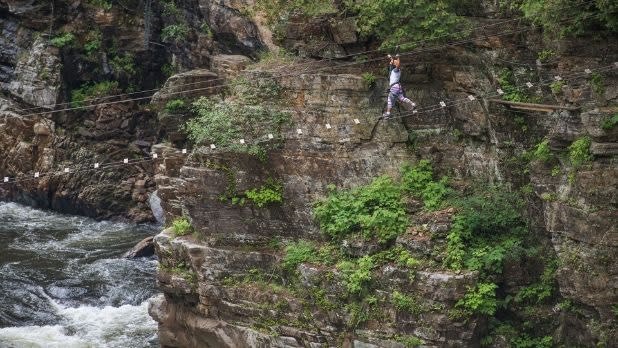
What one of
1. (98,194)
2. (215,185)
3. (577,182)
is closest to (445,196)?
(577,182)

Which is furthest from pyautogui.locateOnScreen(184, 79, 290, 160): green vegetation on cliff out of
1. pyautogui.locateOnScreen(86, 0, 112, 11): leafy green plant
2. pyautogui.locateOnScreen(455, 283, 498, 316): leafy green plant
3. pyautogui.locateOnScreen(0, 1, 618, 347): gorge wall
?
pyautogui.locateOnScreen(86, 0, 112, 11): leafy green plant

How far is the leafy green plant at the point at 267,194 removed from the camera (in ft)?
57.1

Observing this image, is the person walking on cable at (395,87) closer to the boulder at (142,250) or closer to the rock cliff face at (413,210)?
the rock cliff face at (413,210)

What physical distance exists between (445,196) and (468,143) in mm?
1375

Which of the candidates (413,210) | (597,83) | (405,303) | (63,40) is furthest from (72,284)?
(597,83)

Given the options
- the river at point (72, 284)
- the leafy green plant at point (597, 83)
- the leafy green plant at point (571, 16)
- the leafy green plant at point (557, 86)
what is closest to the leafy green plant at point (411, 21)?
the leafy green plant at point (571, 16)

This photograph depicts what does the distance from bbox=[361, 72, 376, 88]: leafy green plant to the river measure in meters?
8.16

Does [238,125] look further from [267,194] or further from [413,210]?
[413,210]

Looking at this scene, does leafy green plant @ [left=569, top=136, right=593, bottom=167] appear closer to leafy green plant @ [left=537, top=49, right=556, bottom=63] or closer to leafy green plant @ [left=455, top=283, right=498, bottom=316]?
leafy green plant @ [left=537, top=49, right=556, bottom=63]

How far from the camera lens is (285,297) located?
54.5ft

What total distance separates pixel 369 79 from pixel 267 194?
10.8ft

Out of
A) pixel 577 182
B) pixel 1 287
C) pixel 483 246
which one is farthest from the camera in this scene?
pixel 1 287

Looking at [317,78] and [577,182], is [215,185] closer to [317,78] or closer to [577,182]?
[317,78]

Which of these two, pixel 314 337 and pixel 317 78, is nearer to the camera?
pixel 314 337
